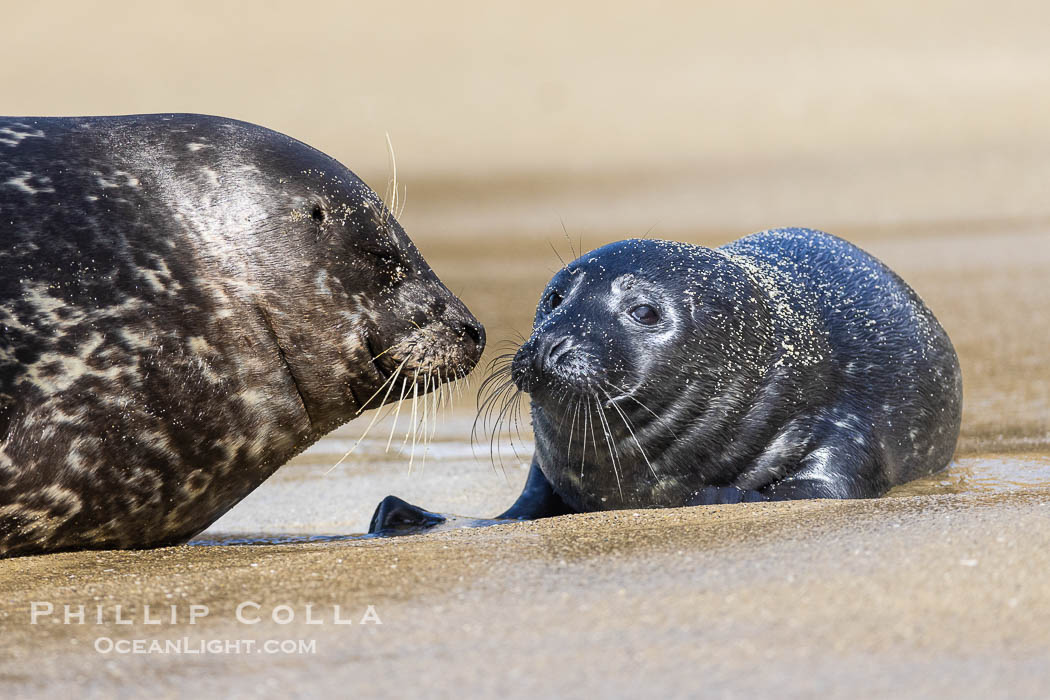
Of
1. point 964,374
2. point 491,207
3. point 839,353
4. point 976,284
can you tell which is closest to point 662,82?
point 491,207

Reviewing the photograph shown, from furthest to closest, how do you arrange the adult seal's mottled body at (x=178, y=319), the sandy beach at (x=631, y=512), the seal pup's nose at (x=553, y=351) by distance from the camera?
the seal pup's nose at (x=553, y=351) → the adult seal's mottled body at (x=178, y=319) → the sandy beach at (x=631, y=512)

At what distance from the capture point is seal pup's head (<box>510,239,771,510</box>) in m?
4.47

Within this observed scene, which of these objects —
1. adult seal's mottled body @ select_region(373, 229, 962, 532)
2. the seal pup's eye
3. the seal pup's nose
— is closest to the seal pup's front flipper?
adult seal's mottled body @ select_region(373, 229, 962, 532)

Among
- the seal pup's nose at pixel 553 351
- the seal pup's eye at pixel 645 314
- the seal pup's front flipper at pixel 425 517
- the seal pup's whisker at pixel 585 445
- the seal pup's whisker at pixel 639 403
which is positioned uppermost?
the seal pup's eye at pixel 645 314

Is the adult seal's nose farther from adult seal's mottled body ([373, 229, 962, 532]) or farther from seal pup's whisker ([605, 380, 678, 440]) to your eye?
seal pup's whisker ([605, 380, 678, 440])

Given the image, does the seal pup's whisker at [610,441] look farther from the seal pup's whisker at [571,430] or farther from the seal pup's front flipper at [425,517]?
the seal pup's front flipper at [425,517]

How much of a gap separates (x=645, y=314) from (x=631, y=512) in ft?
2.63

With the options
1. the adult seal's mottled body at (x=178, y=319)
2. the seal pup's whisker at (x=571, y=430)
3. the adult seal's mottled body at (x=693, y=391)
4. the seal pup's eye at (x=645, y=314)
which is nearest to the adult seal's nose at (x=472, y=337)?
the adult seal's mottled body at (x=178, y=319)

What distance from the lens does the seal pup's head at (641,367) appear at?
4.47 metres

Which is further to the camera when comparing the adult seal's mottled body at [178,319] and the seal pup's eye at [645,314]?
the seal pup's eye at [645,314]

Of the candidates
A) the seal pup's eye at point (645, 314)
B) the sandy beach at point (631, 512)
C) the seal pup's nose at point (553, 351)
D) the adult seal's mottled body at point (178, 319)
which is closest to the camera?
the sandy beach at point (631, 512)

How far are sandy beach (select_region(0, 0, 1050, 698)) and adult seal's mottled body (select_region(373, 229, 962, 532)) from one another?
43 cm

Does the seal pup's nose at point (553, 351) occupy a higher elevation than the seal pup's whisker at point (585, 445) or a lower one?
higher

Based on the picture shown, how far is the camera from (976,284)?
1050 centimetres
